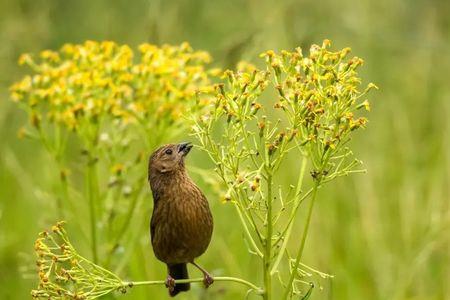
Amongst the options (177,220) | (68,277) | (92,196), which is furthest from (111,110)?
(68,277)

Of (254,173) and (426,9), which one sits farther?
(426,9)

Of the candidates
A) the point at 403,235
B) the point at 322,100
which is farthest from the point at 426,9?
the point at 322,100

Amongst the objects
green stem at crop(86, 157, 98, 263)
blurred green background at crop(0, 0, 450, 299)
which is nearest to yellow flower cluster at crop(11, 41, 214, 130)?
green stem at crop(86, 157, 98, 263)

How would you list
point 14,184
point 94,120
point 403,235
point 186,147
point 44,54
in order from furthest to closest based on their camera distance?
point 14,184, point 403,235, point 44,54, point 94,120, point 186,147

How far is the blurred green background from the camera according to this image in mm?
6059

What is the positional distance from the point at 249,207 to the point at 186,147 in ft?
3.68

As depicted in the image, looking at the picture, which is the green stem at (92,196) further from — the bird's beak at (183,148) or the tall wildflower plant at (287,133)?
the tall wildflower plant at (287,133)

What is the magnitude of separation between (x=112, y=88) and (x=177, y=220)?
1.36m

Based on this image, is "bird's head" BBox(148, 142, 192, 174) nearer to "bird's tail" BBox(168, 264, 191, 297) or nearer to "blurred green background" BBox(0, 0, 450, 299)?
"bird's tail" BBox(168, 264, 191, 297)

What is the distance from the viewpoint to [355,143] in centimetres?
801

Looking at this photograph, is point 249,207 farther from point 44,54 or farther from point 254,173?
point 44,54

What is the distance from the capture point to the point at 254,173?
11.6ft

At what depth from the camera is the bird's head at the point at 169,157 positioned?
4418 millimetres

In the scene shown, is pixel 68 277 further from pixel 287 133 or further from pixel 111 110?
pixel 111 110
